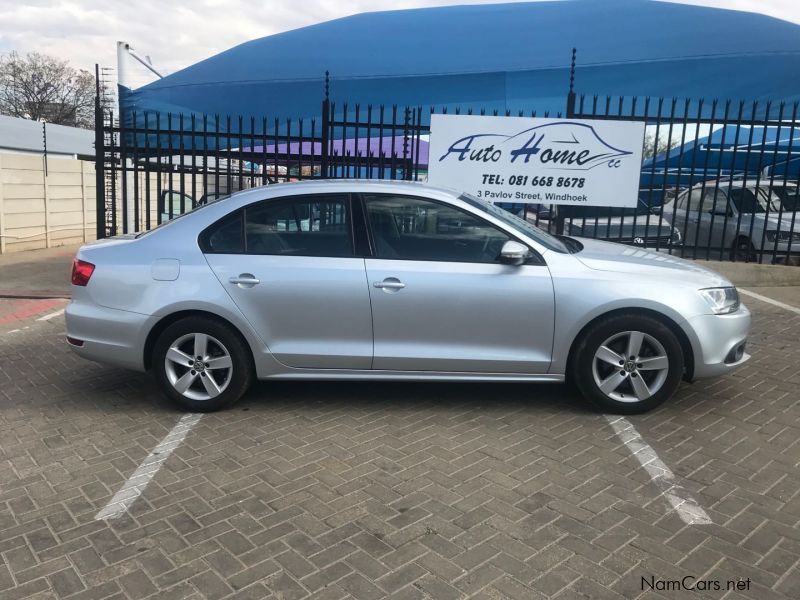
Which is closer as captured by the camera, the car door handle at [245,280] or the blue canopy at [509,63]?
the car door handle at [245,280]

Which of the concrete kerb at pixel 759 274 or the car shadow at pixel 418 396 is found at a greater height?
the concrete kerb at pixel 759 274

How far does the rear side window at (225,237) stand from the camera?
183 inches

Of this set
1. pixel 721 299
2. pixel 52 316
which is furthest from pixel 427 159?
pixel 721 299

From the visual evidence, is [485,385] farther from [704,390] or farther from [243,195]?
[243,195]

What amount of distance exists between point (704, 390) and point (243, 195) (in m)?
3.80

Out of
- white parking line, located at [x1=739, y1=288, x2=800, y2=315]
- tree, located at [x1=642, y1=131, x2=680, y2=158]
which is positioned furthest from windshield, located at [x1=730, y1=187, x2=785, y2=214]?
white parking line, located at [x1=739, y1=288, x2=800, y2=315]

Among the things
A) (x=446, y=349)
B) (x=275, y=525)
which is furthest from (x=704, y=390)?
(x=275, y=525)

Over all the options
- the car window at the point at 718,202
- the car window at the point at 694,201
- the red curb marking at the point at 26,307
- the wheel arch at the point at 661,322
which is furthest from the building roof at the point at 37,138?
the wheel arch at the point at 661,322

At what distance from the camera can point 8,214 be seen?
1293 cm

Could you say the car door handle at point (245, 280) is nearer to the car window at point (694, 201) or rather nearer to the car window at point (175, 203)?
the car window at point (175, 203)

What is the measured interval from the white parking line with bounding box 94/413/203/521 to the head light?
3.58m

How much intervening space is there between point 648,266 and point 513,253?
102cm

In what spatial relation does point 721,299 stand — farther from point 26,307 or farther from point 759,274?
point 26,307

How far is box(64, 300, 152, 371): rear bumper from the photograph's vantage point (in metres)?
4.58
